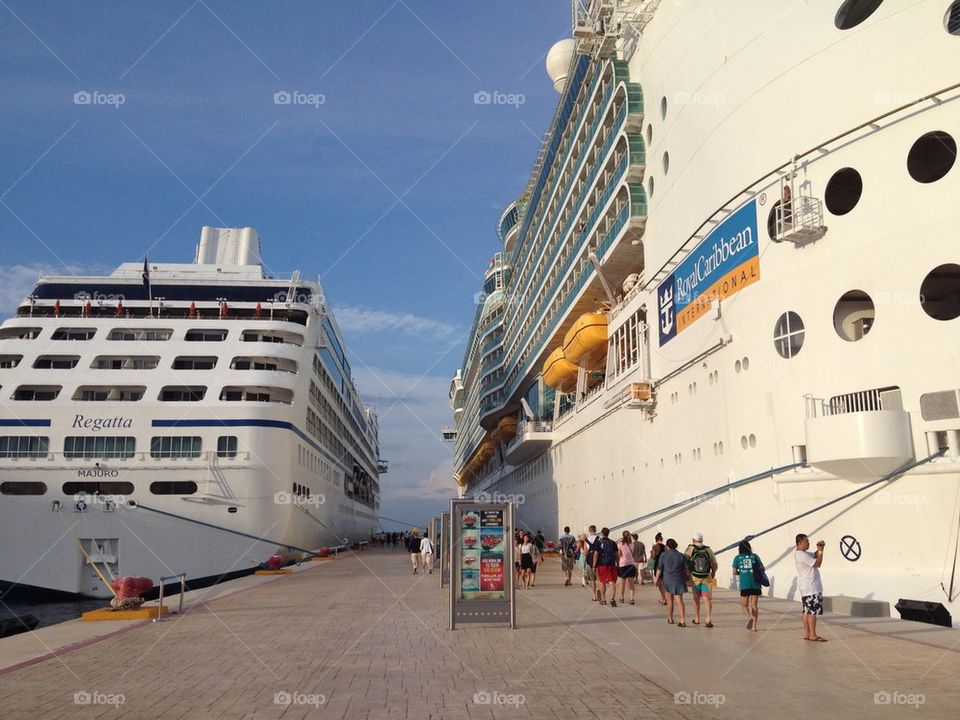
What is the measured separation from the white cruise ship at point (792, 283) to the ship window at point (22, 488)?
56.7 ft

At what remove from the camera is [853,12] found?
1421 centimetres

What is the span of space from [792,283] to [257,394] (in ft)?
63.2

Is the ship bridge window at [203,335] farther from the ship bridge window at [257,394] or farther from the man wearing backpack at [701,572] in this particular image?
the man wearing backpack at [701,572]

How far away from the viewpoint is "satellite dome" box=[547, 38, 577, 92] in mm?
46000

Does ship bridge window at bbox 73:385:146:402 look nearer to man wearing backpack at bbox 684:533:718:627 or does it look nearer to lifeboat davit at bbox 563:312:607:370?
lifeboat davit at bbox 563:312:607:370

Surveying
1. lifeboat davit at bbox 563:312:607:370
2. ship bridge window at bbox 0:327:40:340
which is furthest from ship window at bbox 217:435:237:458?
lifeboat davit at bbox 563:312:607:370

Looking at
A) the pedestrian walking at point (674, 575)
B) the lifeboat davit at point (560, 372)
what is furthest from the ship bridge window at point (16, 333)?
the pedestrian walking at point (674, 575)

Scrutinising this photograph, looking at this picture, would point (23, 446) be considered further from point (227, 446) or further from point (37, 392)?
point (227, 446)

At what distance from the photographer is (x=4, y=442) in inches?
901

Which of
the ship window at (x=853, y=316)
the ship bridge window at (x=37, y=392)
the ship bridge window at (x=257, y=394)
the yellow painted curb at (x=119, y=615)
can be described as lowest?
the yellow painted curb at (x=119, y=615)

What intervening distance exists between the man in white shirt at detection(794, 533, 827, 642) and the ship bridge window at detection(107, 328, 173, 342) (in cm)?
2404


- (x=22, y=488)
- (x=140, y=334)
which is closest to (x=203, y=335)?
(x=140, y=334)

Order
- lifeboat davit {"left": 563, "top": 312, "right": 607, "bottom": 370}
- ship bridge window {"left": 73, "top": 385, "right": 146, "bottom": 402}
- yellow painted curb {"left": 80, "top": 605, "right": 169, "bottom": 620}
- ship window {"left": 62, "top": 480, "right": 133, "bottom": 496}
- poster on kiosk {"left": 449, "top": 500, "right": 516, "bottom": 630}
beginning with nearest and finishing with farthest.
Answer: poster on kiosk {"left": 449, "top": 500, "right": 516, "bottom": 630}
yellow painted curb {"left": 80, "top": 605, "right": 169, "bottom": 620}
ship window {"left": 62, "top": 480, "right": 133, "bottom": 496}
ship bridge window {"left": 73, "top": 385, "right": 146, "bottom": 402}
lifeboat davit {"left": 563, "top": 312, "right": 607, "bottom": 370}

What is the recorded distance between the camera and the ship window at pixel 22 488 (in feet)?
74.3
